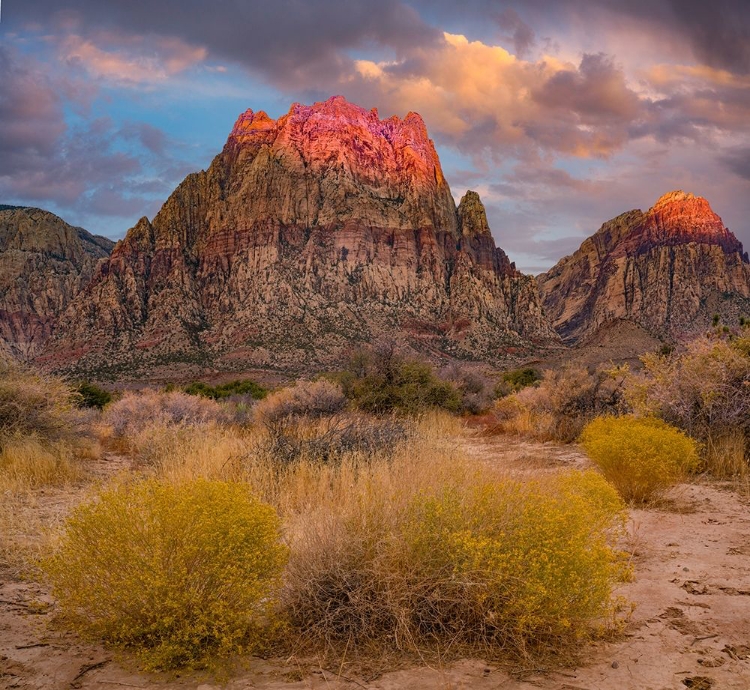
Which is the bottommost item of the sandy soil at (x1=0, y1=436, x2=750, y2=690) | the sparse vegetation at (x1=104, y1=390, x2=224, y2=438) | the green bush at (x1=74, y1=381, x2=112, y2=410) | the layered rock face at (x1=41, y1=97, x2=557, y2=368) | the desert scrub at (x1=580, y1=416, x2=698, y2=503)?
the green bush at (x1=74, y1=381, x2=112, y2=410)

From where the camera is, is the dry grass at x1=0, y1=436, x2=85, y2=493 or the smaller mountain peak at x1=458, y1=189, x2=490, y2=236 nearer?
the dry grass at x1=0, y1=436, x2=85, y2=493

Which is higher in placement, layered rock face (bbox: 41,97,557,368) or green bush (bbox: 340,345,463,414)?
layered rock face (bbox: 41,97,557,368)

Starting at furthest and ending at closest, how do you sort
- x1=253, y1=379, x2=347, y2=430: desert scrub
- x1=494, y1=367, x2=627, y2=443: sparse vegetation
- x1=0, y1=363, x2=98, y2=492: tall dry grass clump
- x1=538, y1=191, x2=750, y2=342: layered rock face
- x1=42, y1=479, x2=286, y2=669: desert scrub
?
x1=538, y1=191, x2=750, y2=342: layered rock face
x1=253, y1=379, x2=347, y2=430: desert scrub
x1=494, y1=367, x2=627, y2=443: sparse vegetation
x1=0, y1=363, x2=98, y2=492: tall dry grass clump
x1=42, y1=479, x2=286, y2=669: desert scrub

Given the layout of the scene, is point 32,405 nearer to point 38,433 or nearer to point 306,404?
point 38,433

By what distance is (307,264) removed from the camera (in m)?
92.8

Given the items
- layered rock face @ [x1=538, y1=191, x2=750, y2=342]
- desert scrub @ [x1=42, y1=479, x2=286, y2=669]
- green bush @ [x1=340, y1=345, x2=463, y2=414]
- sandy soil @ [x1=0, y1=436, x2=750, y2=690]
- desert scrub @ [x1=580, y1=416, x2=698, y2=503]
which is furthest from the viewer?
layered rock face @ [x1=538, y1=191, x2=750, y2=342]

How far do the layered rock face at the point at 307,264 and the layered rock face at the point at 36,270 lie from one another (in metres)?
24.5

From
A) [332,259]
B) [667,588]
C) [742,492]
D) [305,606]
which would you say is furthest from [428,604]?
[332,259]

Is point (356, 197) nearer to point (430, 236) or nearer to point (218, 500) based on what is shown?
point (430, 236)

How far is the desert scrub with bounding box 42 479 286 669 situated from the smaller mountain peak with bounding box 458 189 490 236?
131704 millimetres

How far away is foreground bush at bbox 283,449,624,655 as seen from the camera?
148 inches

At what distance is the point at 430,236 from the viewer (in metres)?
117

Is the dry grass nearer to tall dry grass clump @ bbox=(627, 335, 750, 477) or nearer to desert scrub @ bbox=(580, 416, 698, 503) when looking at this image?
desert scrub @ bbox=(580, 416, 698, 503)

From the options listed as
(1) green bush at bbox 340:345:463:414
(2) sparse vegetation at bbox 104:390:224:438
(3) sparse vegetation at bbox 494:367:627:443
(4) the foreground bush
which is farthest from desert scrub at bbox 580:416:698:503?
(1) green bush at bbox 340:345:463:414
